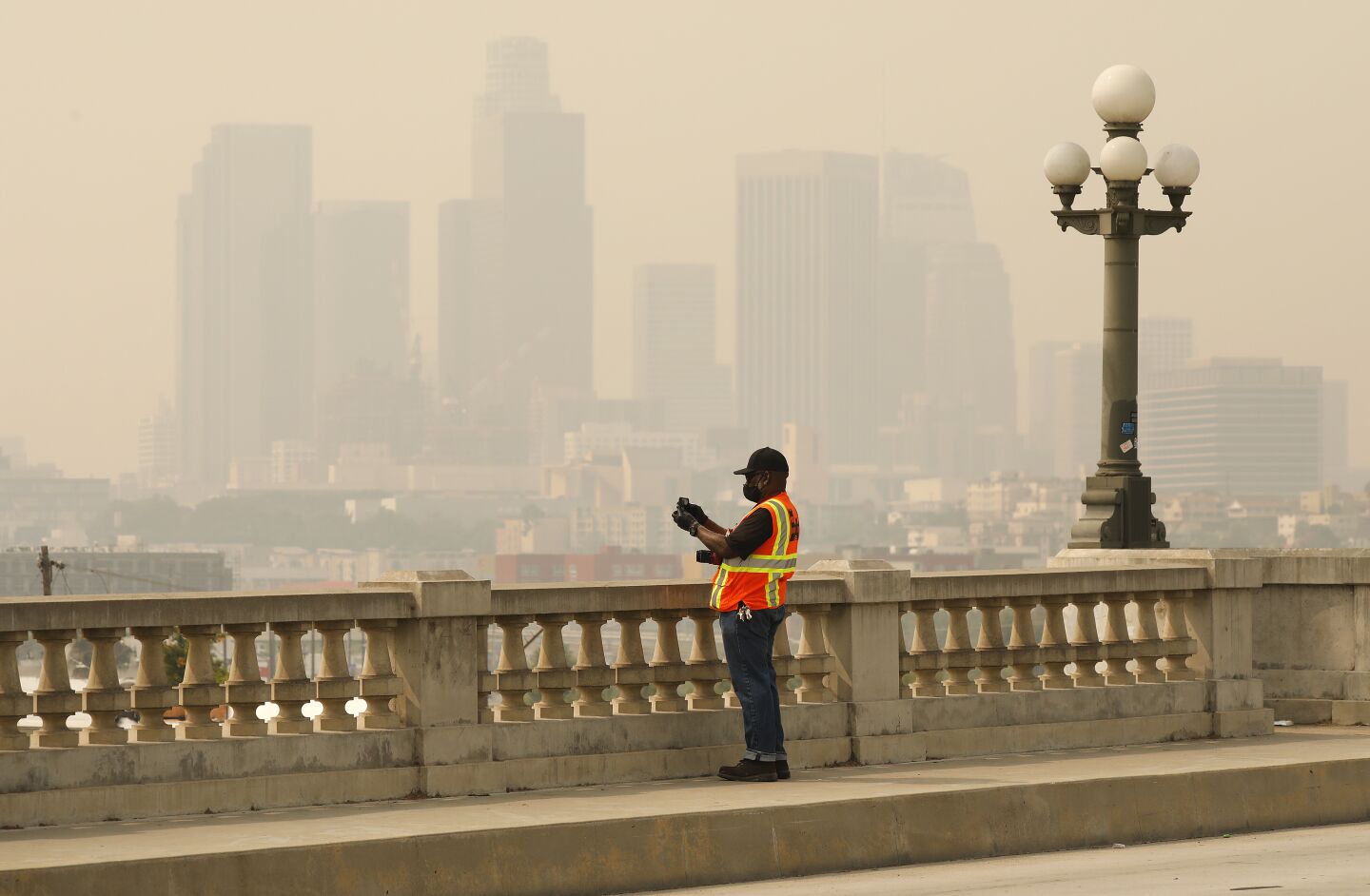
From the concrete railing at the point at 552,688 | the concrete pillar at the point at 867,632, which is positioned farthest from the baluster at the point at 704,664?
the concrete pillar at the point at 867,632

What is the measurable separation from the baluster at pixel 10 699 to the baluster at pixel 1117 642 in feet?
25.2

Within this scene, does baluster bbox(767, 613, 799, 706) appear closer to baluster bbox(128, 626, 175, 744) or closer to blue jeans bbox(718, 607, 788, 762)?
blue jeans bbox(718, 607, 788, 762)

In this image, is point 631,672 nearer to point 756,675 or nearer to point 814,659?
point 756,675

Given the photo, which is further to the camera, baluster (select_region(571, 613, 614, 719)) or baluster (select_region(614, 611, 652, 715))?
baluster (select_region(614, 611, 652, 715))

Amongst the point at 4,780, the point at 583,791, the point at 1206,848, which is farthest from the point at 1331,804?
the point at 4,780

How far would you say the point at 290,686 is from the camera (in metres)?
12.4

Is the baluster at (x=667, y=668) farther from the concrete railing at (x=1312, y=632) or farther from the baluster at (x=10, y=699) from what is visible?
the concrete railing at (x=1312, y=632)

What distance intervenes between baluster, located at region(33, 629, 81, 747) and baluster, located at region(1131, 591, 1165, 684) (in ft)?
25.7

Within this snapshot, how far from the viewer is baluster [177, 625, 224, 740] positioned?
39.0 ft

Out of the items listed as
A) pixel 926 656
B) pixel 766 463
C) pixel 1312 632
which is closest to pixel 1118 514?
pixel 1312 632

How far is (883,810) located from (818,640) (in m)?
2.24

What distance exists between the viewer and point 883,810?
1244cm

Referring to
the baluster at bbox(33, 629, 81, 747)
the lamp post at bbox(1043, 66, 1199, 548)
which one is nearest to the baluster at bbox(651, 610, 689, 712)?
the baluster at bbox(33, 629, 81, 747)

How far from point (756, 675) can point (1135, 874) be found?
2458mm
